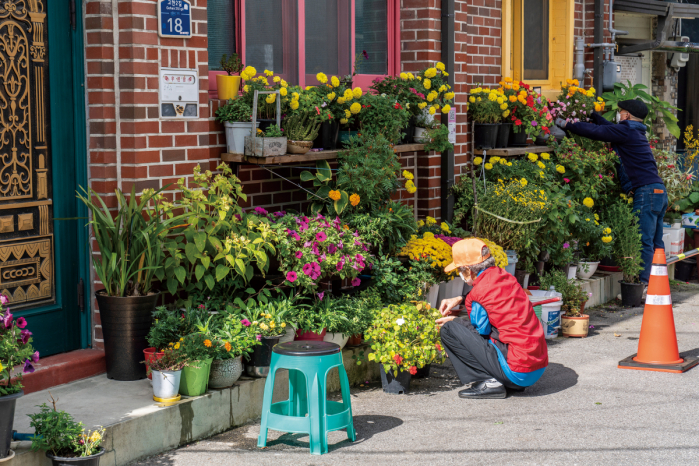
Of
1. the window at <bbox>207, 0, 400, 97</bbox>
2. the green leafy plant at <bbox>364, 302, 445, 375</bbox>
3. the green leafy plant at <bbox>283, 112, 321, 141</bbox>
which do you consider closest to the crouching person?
the green leafy plant at <bbox>364, 302, 445, 375</bbox>

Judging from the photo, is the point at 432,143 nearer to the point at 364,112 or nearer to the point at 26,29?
the point at 364,112

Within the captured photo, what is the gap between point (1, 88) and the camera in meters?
5.16

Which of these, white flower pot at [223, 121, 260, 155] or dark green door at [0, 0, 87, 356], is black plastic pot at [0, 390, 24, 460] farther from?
white flower pot at [223, 121, 260, 155]

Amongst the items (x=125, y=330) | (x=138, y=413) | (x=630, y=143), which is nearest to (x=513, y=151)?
(x=630, y=143)

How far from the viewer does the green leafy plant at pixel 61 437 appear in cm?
413

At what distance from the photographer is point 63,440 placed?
4148 millimetres

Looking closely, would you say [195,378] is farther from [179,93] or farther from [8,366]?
[179,93]

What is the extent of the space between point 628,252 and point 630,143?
1.20 meters

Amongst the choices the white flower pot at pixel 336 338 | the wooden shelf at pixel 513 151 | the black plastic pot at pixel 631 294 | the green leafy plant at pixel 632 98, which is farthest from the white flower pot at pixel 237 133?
the green leafy plant at pixel 632 98

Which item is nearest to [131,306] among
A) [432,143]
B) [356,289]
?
[356,289]

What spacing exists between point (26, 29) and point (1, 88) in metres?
0.41

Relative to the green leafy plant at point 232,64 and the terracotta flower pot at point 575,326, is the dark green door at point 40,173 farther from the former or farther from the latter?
the terracotta flower pot at point 575,326

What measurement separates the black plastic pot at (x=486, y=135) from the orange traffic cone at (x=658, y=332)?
2.55 metres

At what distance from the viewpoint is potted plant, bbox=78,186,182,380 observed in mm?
5219
